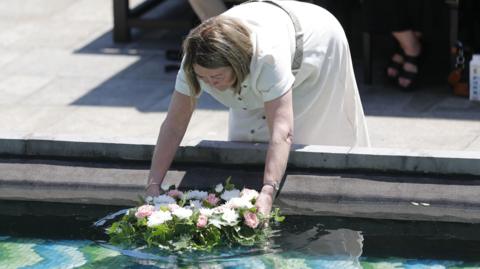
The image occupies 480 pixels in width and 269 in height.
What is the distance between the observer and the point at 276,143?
5.38 m

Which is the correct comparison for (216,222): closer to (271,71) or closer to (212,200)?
(212,200)

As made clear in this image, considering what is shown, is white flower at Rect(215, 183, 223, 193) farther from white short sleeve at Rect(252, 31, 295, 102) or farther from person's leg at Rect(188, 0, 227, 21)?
person's leg at Rect(188, 0, 227, 21)

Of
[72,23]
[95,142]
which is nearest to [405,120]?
[95,142]

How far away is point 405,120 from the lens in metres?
7.90

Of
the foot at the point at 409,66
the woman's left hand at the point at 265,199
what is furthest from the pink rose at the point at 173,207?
the foot at the point at 409,66

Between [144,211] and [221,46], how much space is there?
31.3 inches

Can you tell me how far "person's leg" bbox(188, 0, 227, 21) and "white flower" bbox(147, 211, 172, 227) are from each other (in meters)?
3.70

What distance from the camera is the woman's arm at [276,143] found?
17.6 ft

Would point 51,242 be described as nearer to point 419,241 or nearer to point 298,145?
point 298,145

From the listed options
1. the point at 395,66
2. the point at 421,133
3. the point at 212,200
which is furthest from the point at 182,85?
the point at 395,66

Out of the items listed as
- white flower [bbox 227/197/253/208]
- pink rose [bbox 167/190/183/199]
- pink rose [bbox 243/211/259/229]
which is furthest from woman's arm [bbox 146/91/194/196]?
pink rose [bbox 243/211/259/229]

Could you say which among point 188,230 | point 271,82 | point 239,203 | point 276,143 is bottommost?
point 188,230

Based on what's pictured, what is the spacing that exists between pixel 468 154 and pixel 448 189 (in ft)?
0.67

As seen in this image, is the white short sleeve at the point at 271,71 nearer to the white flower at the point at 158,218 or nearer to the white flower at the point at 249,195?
the white flower at the point at 249,195
